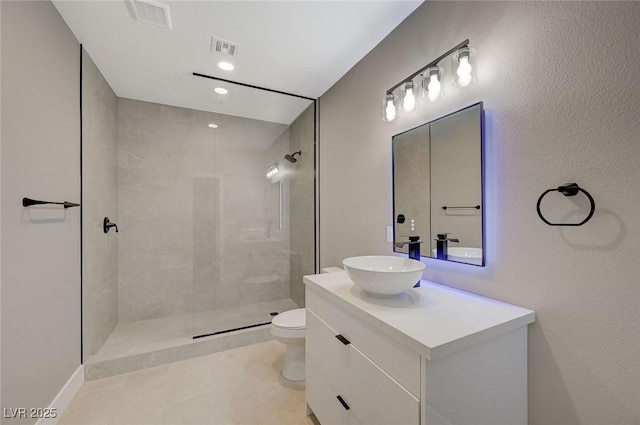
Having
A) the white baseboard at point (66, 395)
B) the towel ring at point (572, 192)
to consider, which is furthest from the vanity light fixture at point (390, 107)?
the white baseboard at point (66, 395)

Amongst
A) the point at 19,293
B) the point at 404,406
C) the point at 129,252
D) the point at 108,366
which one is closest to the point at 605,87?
the point at 404,406

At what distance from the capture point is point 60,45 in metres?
1.64

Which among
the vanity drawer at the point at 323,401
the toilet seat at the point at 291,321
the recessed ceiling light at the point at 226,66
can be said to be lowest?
the vanity drawer at the point at 323,401

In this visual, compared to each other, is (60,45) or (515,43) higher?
(60,45)

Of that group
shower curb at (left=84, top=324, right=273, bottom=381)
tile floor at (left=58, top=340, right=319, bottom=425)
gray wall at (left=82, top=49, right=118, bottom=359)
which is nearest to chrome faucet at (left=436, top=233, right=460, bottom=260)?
tile floor at (left=58, top=340, right=319, bottom=425)

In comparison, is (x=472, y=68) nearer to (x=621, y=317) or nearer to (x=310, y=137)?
(x=621, y=317)

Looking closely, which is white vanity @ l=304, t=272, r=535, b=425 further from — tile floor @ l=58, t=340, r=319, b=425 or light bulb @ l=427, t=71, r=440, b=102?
light bulb @ l=427, t=71, r=440, b=102

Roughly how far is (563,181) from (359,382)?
1121 mm

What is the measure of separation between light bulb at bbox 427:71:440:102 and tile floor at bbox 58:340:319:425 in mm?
2018

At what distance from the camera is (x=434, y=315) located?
3.27 ft

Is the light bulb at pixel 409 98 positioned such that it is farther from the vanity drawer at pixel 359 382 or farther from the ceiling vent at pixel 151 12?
Result: the ceiling vent at pixel 151 12

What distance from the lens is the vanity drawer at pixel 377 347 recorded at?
32.8 inches

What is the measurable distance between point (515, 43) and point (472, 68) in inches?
7.2

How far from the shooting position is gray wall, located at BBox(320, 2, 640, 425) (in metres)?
0.83
